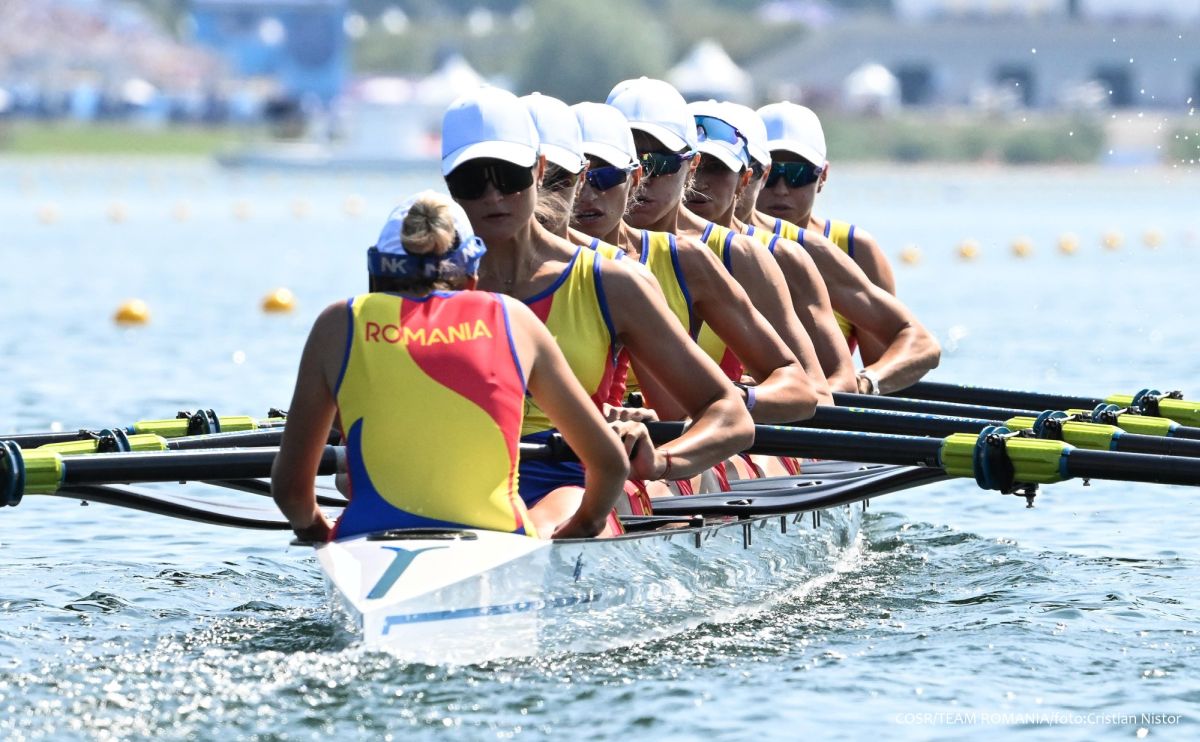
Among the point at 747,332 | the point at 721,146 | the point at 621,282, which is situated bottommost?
the point at 747,332

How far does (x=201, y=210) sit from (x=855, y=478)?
36.0 metres

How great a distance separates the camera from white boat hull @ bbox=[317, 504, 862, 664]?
5.29m

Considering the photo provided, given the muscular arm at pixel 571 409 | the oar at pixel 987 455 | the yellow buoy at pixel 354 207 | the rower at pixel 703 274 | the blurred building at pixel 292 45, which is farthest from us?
the blurred building at pixel 292 45

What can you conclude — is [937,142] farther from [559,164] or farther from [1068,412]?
[559,164]

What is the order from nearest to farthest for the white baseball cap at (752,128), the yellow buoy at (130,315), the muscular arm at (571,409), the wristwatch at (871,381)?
the muscular arm at (571,409)
the white baseball cap at (752,128)
the wristwatch at (871,381)
the yellow buoy at (130,315)

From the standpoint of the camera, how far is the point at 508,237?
19.9ft

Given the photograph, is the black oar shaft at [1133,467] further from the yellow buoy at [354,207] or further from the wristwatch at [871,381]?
the yellow buoy at [354,207]

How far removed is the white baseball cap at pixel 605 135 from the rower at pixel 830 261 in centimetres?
166

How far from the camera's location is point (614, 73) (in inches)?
3022

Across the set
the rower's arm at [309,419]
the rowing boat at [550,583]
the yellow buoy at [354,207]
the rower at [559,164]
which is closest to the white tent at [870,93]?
the yellow buoy at [354,207]

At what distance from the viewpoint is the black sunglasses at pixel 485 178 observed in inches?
233

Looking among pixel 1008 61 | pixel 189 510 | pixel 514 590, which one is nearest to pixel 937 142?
pixel 1008 61

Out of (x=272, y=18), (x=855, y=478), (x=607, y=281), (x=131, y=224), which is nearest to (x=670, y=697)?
(x=607, y=281)

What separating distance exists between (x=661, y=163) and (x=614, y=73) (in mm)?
69965
